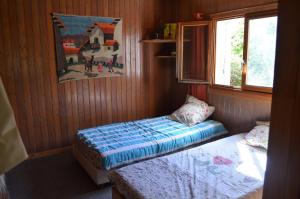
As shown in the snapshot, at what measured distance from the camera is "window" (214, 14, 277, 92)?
283 centimetres

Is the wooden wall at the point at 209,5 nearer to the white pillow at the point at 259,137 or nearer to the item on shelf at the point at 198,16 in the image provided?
the item on shelf at the point at 198,16

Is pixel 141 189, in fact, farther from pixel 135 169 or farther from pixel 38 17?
pixel 38 17

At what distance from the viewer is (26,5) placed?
3035 mm

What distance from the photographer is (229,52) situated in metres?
3.52

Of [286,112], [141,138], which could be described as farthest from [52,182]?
[286,112]

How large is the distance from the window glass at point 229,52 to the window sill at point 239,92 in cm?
11

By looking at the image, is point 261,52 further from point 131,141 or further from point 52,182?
point 52,182

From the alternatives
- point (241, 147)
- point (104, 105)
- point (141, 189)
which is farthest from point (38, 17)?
point (241, 147)

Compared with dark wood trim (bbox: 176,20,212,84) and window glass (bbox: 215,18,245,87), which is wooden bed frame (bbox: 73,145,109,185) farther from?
window glass (bbox: 215,18,245,87)

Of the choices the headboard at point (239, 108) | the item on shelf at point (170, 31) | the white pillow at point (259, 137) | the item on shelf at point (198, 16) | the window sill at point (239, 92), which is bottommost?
the white pillow at point (259, 137)

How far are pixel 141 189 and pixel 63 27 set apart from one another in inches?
97.4

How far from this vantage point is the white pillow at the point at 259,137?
2586 millimetres

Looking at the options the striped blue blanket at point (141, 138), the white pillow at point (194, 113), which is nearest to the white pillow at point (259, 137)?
the striped blue blanket at point (141, 138)

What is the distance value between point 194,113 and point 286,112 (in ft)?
9.27
